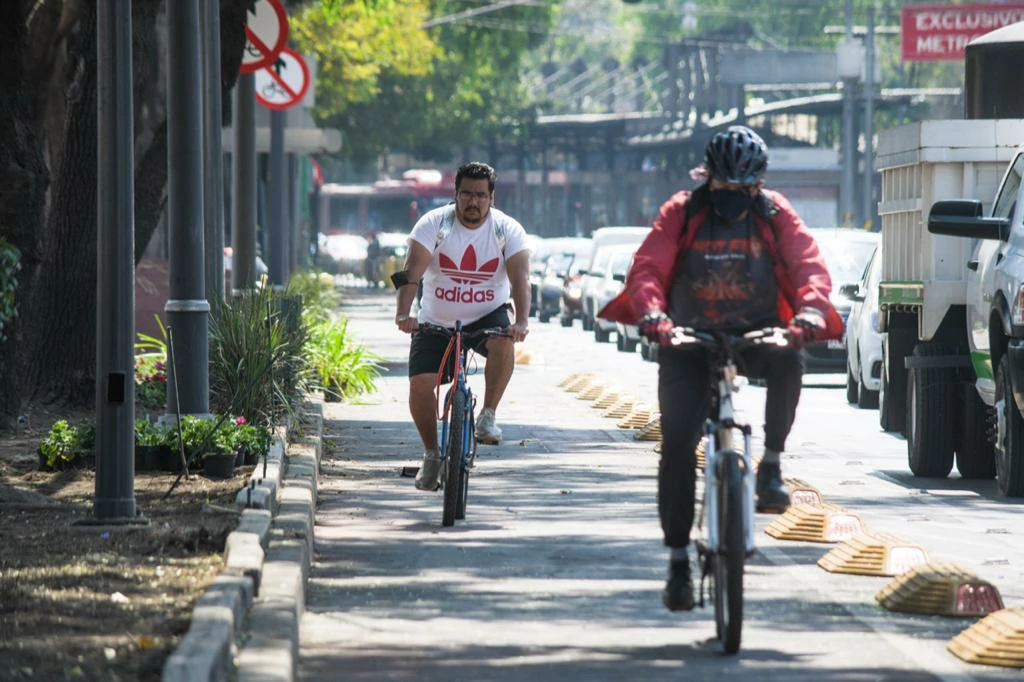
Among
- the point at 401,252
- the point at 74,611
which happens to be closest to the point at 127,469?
the point at 74,611

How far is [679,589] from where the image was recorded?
795cm

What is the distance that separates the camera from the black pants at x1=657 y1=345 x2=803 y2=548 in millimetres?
8000

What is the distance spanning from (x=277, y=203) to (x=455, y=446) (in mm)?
17389

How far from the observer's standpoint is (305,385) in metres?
17.8

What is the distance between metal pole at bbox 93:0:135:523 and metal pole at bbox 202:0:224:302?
21.7 feet

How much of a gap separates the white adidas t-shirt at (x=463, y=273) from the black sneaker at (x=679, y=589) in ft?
11.8

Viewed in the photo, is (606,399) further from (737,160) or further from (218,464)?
(737,160)

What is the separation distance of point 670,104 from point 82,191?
60.4 meters

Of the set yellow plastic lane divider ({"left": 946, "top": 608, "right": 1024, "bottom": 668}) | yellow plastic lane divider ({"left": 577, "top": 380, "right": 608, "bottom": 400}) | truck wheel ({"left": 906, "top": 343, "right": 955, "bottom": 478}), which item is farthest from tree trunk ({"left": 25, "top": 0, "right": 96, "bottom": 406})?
yellow plastic lane divider ({"left": 946, "top": 608, "right": 1024, "bottom": 668})

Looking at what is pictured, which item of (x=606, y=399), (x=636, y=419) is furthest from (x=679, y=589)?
(x=606, y=399)

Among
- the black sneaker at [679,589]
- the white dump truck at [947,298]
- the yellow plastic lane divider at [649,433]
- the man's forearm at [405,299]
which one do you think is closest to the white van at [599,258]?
the yellow plastic lane divider at [649,433]

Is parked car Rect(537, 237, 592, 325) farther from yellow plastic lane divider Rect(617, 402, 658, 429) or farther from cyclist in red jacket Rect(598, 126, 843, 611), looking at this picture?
cyclist in red jacket Rect(598, 126, 843, 611)

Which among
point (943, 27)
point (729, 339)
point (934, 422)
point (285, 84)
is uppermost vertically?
point (943, 27)

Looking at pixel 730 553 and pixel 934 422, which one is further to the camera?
pixel 934 422
